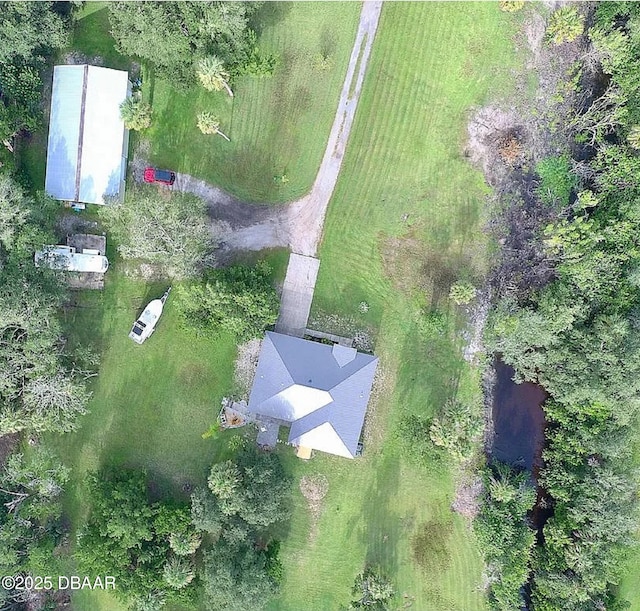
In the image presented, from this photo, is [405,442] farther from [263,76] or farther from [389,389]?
[263,76]

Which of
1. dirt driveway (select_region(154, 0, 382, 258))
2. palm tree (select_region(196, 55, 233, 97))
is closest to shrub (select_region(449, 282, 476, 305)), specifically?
dirt driveway (select_region(154, 0, 382, 258))

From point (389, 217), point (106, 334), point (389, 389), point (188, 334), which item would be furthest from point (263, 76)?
point (389, 389)

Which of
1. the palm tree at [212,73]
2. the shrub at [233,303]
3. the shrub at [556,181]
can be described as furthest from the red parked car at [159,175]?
the shrub at [556,181]

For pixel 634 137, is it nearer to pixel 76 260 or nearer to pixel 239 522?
pixel 239 522

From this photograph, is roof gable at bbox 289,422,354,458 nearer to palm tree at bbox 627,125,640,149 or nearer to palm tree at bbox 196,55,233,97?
palm tree at bbox 196,55,233,97

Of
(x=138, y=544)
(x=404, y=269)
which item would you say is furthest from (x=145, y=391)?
(x=404, y=269)
